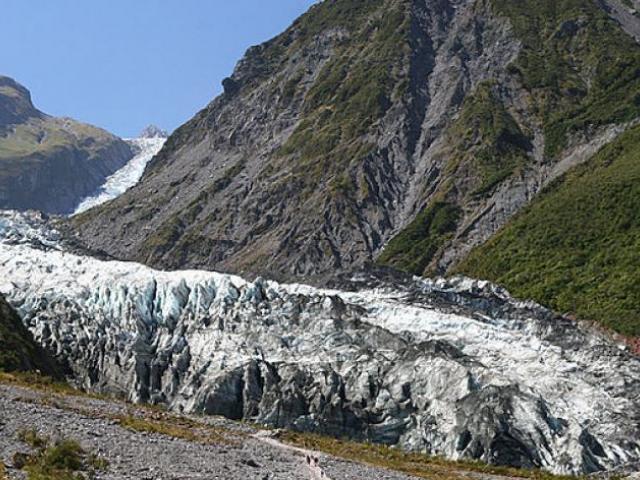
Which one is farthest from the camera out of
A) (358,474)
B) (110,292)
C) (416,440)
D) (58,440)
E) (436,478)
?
(110,292)

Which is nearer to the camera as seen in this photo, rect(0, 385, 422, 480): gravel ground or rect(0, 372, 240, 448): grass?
rect(0, 385, 422, 480): gravel ground

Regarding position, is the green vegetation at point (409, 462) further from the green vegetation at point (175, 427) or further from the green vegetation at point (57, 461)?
the green vegetation at point (57, 461)

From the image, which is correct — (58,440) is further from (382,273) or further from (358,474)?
(382,273)

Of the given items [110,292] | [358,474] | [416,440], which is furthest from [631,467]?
[110,292]

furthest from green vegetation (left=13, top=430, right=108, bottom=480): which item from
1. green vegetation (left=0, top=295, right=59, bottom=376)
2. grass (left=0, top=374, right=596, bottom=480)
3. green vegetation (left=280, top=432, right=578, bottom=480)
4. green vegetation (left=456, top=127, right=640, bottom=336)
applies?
green vegetation (left=456, top=127, right=640, bottom=336)

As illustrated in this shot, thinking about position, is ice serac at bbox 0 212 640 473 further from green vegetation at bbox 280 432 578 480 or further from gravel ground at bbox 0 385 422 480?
gravel ground at bbox 0 385 422 480

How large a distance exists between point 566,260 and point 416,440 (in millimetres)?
86842

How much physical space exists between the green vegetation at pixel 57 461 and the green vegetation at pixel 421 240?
145 meters

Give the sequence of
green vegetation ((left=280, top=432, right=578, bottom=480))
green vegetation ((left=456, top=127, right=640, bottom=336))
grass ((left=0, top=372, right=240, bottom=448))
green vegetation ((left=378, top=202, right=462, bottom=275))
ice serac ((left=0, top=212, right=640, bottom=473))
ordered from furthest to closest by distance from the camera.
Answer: green vegetation ((left=378, top=202, right=462, bottom=275)) → green vegetation ((left=456, top=127, right=640, bottom=336)) → ice serac ((left=0, top=212, right=640, bottom=473)) → green vegetation ((left=280, top=432, right=578, bottom=480)) → grass ((left=0, top=372, right=240, bottom=448))

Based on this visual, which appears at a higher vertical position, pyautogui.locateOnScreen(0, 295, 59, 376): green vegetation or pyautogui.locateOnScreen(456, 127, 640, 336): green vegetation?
pyautogui.locateOnScreen(456, 127, 640, 336): green vegetation

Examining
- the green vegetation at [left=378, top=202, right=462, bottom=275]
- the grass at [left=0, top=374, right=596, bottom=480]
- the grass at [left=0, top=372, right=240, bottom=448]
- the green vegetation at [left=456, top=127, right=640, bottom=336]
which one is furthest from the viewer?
the green vegetation at [left=378, top=202, right=462, bottom=275]

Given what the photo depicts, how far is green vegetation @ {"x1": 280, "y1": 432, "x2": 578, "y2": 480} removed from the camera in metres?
46.8

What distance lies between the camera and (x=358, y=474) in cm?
3956

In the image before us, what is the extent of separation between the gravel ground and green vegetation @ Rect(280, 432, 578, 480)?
11.4 feet
